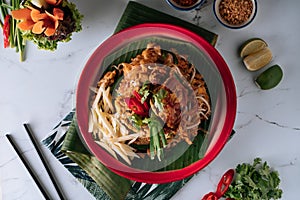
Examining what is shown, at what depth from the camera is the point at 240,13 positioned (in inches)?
76.7

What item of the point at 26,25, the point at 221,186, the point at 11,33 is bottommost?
the point at 221,186

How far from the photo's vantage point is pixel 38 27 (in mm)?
1831

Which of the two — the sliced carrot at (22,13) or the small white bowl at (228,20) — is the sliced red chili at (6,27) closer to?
the sliced carrot at (22,13)

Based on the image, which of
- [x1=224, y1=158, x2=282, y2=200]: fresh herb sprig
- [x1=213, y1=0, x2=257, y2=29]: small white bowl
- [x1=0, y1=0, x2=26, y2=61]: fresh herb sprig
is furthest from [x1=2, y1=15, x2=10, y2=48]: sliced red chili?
[x1=224, y1=158, x2=282, y2=200]: fresh herb sprig

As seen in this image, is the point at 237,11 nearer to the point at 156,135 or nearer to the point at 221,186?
the point at 156,135

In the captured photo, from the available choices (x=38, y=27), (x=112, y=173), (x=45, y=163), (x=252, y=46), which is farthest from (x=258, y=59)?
(x=45, y=163)

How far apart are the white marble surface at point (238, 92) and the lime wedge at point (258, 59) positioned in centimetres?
6

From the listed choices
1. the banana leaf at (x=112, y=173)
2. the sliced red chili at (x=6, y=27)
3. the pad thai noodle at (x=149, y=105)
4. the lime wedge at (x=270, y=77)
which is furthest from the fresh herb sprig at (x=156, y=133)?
the sliced red chili at (x=6, y=27)

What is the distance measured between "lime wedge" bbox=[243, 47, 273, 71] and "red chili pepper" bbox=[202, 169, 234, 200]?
1.37ft

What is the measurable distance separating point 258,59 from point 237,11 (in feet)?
0.66

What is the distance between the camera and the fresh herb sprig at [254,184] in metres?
1.94

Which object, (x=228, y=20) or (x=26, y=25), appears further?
(x=228, y=20)

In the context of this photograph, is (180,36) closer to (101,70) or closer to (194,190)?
(101,70)

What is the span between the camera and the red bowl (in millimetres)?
1881
